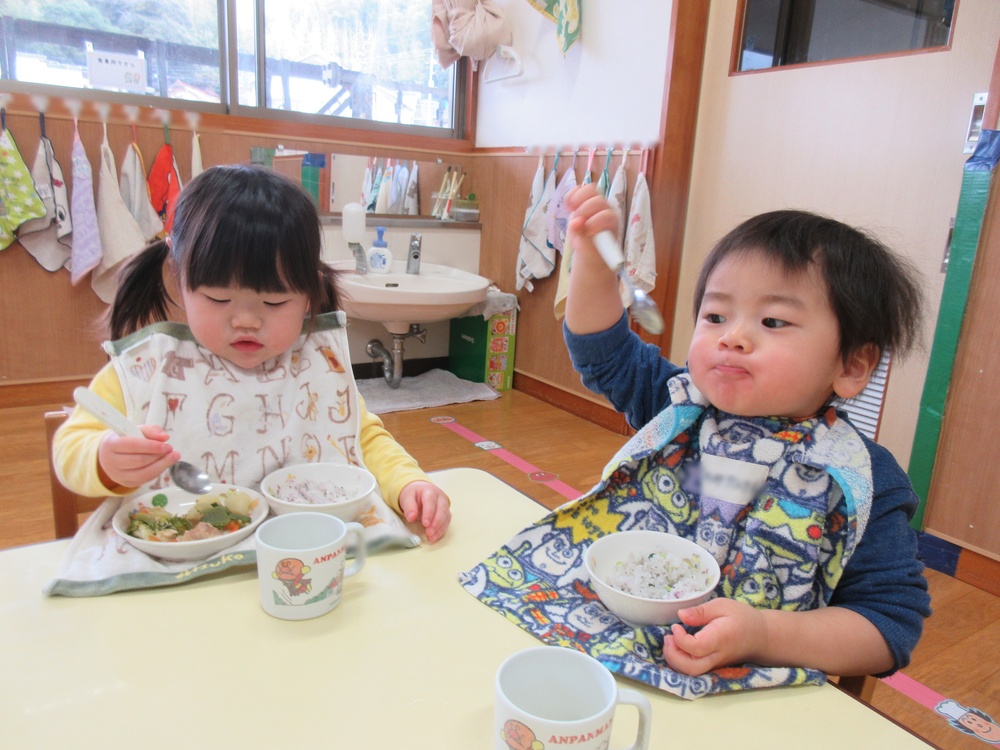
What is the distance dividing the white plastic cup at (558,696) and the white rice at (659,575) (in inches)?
7.6

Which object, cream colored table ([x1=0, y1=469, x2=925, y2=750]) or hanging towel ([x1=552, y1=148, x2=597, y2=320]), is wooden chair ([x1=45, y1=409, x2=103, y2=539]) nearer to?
cream colored table ([x1=0, y1=469, x2=925, y2=750])

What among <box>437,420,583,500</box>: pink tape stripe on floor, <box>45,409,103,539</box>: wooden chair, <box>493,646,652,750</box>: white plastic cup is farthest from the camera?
<box>437,420,583,500</box>: pink tape stripe on floor

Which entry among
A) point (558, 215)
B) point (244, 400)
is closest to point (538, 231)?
point (558, 215)

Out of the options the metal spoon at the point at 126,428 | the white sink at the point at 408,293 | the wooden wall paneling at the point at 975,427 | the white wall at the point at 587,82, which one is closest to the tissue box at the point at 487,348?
the white sink at the point at 408,293

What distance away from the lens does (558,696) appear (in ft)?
1.79

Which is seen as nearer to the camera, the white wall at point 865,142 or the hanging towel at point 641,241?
the white wall at point 865,142

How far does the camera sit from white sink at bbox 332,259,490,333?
307 centimetres

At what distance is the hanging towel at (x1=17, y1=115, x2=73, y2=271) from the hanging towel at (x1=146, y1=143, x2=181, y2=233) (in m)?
0.31

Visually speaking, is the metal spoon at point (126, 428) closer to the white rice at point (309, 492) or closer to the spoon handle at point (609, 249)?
the white rice at point (309, 492)

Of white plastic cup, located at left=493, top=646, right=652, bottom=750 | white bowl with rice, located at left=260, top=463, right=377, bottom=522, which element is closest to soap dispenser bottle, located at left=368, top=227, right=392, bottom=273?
white bowl with rice, located at left=260, top=463, right=377, bottom=522

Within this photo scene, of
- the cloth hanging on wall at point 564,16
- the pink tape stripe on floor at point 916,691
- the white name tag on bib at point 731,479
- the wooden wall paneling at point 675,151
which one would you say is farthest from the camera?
the cloth hanging on wall at point 564,16

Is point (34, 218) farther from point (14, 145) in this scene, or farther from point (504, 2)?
point (504, 2)

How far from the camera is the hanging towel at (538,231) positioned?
3.29 m

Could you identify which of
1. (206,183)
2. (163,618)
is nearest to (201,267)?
(206,183)
